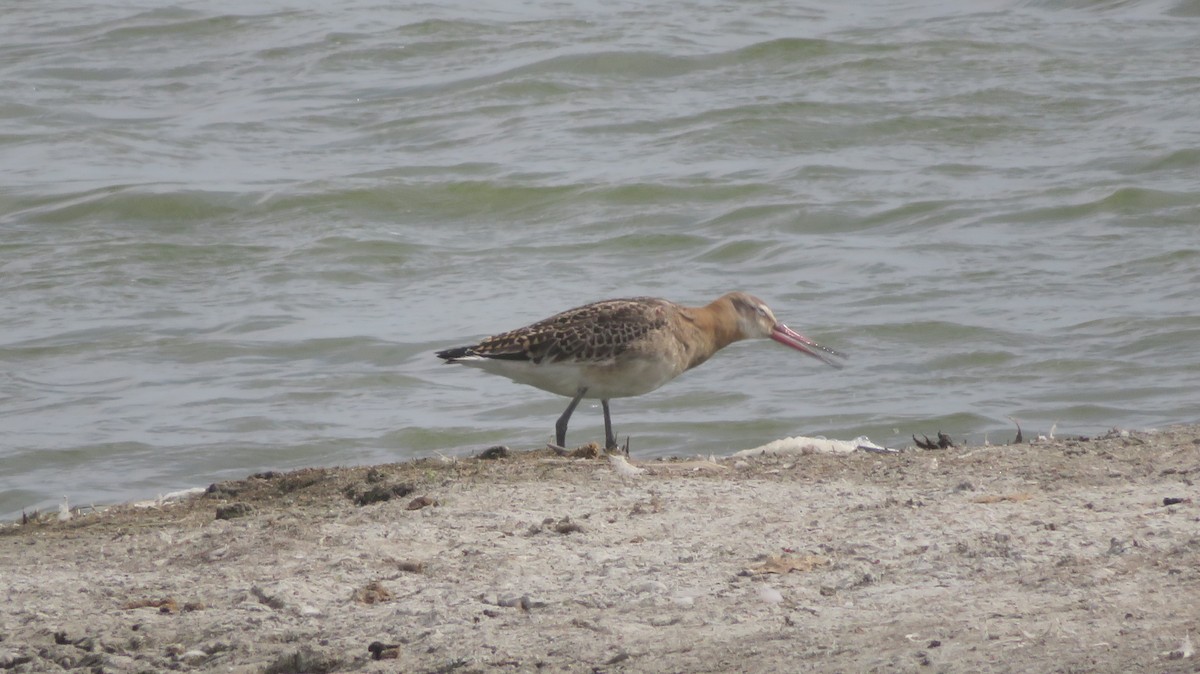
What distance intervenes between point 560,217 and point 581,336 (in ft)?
25.9

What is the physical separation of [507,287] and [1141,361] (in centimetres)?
503

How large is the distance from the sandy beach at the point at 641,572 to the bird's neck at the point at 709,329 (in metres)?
1.93

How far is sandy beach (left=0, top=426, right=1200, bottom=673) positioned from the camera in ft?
18.5

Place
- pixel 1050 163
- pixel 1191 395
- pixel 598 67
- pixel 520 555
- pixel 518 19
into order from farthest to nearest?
pixel 518 19, pixel 598 67, pixel 1050 163, pixel 1191 395, pixel 520 555

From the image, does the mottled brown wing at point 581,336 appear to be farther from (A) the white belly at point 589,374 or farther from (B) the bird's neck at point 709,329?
(B) the bird's neck at point 709,329

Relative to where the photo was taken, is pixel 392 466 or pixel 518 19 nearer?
pixel 392 466

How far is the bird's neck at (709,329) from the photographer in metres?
9.98

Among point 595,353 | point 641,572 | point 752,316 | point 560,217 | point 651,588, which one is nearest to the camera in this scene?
point 651,588

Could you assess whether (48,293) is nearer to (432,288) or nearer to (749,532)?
(432,288)

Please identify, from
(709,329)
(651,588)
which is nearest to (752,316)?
(709,329)

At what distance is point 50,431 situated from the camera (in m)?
11.8

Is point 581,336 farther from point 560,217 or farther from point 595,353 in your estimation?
point 560,217

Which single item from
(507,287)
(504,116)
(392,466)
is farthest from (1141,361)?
(504,116)

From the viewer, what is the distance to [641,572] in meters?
6.42
